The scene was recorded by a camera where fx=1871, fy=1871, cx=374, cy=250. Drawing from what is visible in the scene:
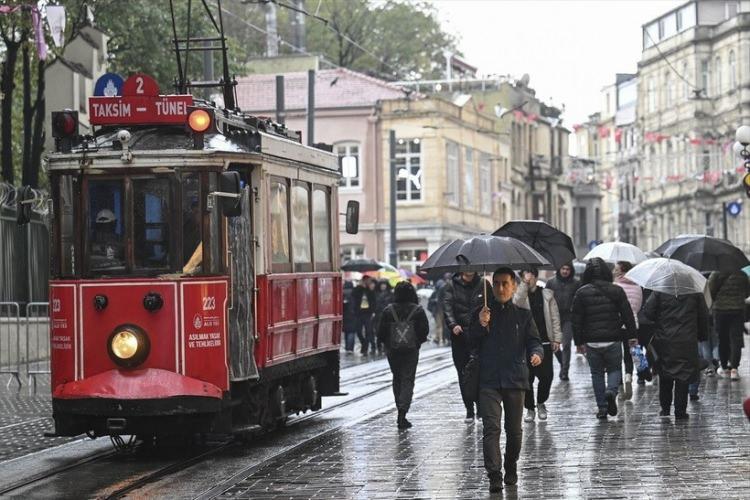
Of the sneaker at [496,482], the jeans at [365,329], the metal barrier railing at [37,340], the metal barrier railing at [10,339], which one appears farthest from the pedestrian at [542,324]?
the jeans at [365,329]

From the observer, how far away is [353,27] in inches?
3305

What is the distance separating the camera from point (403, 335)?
20031 millimetres

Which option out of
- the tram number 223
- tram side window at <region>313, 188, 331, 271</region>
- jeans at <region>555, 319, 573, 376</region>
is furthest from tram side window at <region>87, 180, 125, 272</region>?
jeans at <region>555, 319, 573, 376</region>

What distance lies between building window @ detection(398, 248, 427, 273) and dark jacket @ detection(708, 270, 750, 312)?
4300 cm

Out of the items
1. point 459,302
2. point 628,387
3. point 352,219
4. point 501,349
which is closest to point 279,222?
point 459,302

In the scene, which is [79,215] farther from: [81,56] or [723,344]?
[81,56]

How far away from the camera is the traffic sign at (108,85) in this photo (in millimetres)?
19250

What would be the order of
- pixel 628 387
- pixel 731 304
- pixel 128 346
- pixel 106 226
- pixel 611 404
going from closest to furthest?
1. pixel 128 346
2. pixel 106 226
3. pixel 611 404
4. pixel 628 387
5. pixel 731 304

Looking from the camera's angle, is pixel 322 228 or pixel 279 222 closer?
pixel 279 222

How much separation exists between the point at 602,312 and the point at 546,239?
10.7 ft

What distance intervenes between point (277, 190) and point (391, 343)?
2.56 m

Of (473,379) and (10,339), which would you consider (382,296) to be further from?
(473,379)

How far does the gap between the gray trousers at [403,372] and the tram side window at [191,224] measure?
366 centimetres

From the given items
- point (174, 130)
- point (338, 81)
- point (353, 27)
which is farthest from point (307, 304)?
point (353, 27)
